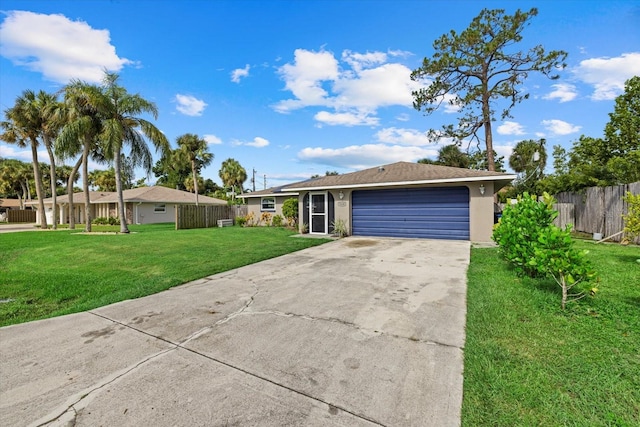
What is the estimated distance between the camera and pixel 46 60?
10.6 m

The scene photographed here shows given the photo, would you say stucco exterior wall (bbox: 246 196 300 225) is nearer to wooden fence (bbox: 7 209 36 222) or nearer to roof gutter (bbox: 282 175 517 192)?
roof gutter (bbox: 282 175 517 192)

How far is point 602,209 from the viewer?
994cm

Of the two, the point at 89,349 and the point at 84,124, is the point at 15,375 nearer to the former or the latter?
the point at 89,349

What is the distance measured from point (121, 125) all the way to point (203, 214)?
22.7 ft

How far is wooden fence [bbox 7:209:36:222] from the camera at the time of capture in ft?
102

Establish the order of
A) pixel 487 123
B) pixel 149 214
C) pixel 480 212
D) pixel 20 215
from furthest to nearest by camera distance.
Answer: pixel 20 215 → pixel 149 214 → pixel 487 123 → pixel 480 212

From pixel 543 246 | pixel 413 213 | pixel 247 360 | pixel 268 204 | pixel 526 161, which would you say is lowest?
pixel 247 360

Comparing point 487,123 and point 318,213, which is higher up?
point 487,123

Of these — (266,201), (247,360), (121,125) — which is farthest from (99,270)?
(266,201)

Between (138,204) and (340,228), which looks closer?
(340,228)

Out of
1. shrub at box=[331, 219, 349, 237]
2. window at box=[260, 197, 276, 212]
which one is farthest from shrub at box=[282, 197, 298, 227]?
shrub at box=[331, 219, 349, 237]

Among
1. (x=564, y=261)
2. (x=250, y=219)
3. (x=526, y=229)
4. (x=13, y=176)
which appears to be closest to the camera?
(x=564, y=261)

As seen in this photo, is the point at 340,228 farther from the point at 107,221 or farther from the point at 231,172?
the point at 231,172

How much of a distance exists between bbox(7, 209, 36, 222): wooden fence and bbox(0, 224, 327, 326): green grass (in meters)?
30.6
